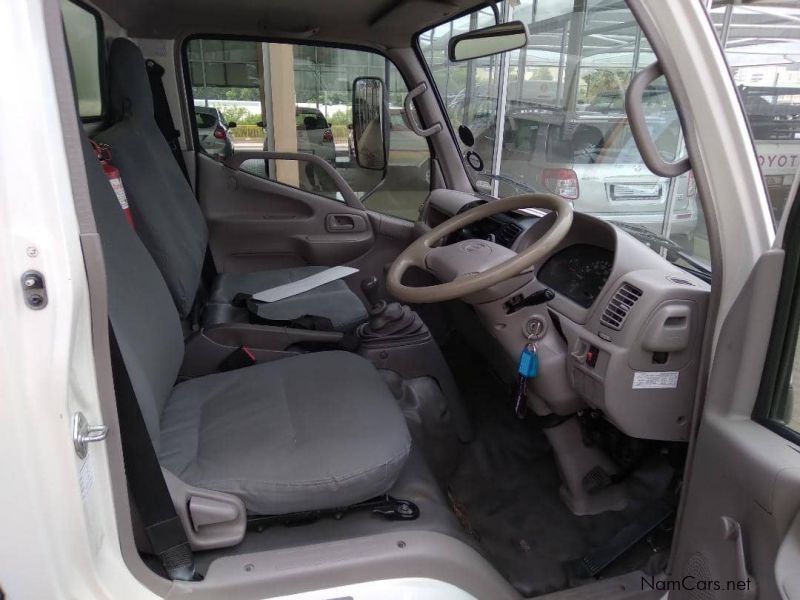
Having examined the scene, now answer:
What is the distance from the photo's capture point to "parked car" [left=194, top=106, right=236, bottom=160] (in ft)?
8.70

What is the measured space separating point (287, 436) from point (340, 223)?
5.52 ft

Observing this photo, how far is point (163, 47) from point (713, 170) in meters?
2.27

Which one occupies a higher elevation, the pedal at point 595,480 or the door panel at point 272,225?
the door panel at point 272,225

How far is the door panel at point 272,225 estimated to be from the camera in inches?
104

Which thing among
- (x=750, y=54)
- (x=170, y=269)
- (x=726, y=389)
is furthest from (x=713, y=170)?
(x=170, y=269)

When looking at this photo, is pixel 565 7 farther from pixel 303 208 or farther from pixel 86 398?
pixel 86 398

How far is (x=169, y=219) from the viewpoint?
1.79 metres

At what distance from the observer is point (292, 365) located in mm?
1500

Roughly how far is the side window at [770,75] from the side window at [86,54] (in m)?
1.67

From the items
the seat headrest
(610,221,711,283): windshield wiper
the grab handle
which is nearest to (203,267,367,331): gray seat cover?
the seat headrest

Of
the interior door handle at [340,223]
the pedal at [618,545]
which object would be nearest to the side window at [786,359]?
the pedal at [618,545]

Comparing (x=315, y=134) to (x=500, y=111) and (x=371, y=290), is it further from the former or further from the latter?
(x=500, y=111)

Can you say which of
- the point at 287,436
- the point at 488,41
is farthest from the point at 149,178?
the point at 488,41

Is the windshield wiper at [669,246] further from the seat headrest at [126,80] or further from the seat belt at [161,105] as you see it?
the seat belt at [161,105]
